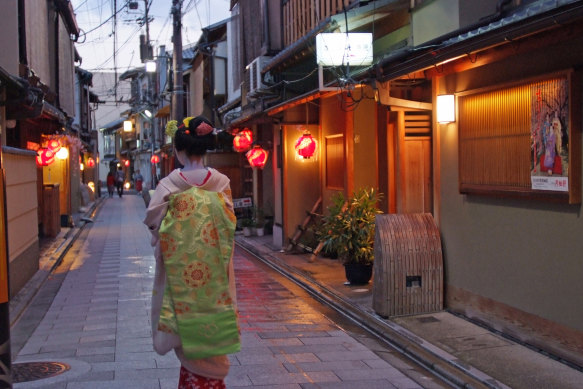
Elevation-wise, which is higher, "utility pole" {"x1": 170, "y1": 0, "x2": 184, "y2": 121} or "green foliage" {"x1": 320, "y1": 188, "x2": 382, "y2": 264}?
"utility pole" {"x1": 170, "y1": 0, "x2": 184, "y2": 121}

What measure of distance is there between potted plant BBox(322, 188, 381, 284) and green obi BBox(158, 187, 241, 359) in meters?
7.96

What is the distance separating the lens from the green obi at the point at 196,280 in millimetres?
4590

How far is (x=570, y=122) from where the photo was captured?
7500 mm

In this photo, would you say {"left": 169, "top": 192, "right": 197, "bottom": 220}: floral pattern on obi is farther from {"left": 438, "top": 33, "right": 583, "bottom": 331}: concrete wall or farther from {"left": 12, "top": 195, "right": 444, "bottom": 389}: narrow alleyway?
{"left": 438, "top": 33, "right": 583, "bottom": 331}: concrete wall

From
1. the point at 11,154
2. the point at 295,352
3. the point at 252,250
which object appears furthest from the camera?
the point at 252,250

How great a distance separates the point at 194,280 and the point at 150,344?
4.55 metres

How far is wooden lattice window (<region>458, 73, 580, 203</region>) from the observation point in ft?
24.9

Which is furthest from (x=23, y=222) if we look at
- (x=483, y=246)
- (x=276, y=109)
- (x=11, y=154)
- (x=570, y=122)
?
(x=570, y=122)

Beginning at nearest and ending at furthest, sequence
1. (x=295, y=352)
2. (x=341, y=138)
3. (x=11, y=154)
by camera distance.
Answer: (x=295, y=352) → (x=11, y=154) → (x=341, y=138)

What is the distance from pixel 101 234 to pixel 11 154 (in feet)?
42.3

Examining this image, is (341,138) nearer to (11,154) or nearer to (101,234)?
(11,154)

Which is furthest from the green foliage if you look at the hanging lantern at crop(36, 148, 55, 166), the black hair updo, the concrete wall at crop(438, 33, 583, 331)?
the hanging lantern at crop(36, 148, 55, 166)

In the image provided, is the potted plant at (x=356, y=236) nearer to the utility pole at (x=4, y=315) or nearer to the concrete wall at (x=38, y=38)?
the utility pole at (x=4, y=315)

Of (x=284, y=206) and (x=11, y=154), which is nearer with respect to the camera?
(x=11, y=154)
